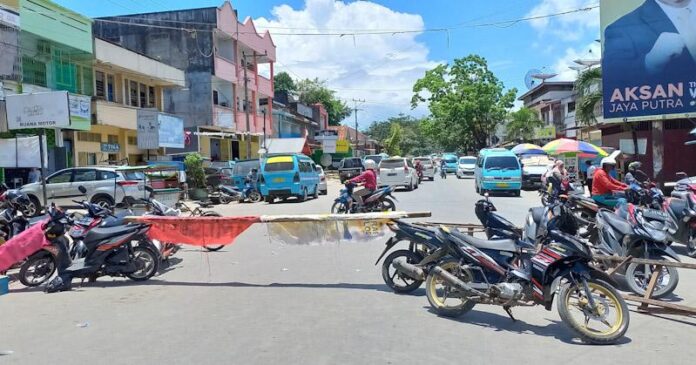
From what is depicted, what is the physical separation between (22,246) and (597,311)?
23.7ft

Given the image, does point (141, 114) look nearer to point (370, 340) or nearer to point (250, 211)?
point (250, 211)

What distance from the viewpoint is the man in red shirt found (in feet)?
32.0

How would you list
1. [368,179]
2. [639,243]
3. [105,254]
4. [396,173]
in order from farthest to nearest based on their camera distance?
[396,173]
[368,179]
[105,254]
[639,243]

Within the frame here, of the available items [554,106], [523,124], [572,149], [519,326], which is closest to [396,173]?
[572,149]

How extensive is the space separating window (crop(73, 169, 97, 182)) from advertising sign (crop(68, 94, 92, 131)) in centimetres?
493

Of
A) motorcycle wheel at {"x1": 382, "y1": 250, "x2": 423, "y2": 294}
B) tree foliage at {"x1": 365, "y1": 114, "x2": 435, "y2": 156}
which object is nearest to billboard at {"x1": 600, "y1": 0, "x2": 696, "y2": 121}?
motorcycle wheel at {"x1": 382, "y1": 250, "x2": 423, "y2": 294}

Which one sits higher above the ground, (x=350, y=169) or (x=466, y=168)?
(x=350, y=169)

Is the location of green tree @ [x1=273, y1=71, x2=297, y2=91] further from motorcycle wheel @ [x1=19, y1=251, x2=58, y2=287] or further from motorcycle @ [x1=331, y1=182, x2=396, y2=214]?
motorcycle wheel @ [x1=19, y1=251, x2=58, y2=287]

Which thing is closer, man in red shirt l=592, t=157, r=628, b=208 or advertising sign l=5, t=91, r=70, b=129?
→ man in red shirt l=592, t=157, r=628, b=208

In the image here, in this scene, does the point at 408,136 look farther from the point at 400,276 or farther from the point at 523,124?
the point at 400,276

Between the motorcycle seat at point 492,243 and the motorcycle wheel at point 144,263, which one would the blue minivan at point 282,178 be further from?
the motorcycle seat at point 492,243

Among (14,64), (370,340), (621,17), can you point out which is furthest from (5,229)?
(621,17)

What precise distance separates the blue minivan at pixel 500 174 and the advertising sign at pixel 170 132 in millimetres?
15661

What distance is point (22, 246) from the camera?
26.3ft
